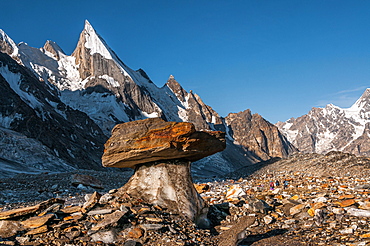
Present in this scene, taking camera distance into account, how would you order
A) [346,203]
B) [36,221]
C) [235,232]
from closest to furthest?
[36,221] → [235,232] → [346,203]

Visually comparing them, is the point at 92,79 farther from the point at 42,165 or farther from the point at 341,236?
the point at 341,236

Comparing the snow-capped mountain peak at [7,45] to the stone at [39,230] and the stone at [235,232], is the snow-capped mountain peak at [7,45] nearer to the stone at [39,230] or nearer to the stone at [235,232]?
the stone at [39,230]

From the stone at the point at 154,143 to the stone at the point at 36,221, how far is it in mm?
3917

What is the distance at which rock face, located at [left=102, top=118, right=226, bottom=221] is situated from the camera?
12.1 m

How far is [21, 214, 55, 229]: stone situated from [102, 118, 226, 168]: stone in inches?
154

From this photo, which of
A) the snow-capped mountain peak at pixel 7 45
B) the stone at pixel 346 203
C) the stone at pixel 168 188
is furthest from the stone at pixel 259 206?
the snow-capped mountain peak at pixel 7 45

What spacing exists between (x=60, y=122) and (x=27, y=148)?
3840cm

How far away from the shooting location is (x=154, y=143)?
12.2 meters

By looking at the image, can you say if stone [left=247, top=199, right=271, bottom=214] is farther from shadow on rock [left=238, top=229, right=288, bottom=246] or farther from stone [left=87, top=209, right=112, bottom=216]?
stone [left=87, top=209, right=112, bottom=216]

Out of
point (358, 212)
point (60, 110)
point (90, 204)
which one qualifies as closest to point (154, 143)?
point (90, 204)

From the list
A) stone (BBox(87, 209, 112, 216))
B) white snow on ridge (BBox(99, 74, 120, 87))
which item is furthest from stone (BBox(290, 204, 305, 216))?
white snow on ridge (BBox(99, 74, 120, 87))

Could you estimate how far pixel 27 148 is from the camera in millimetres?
73438

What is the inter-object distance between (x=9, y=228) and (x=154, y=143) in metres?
5.59

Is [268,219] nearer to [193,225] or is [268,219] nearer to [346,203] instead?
[346,203]
